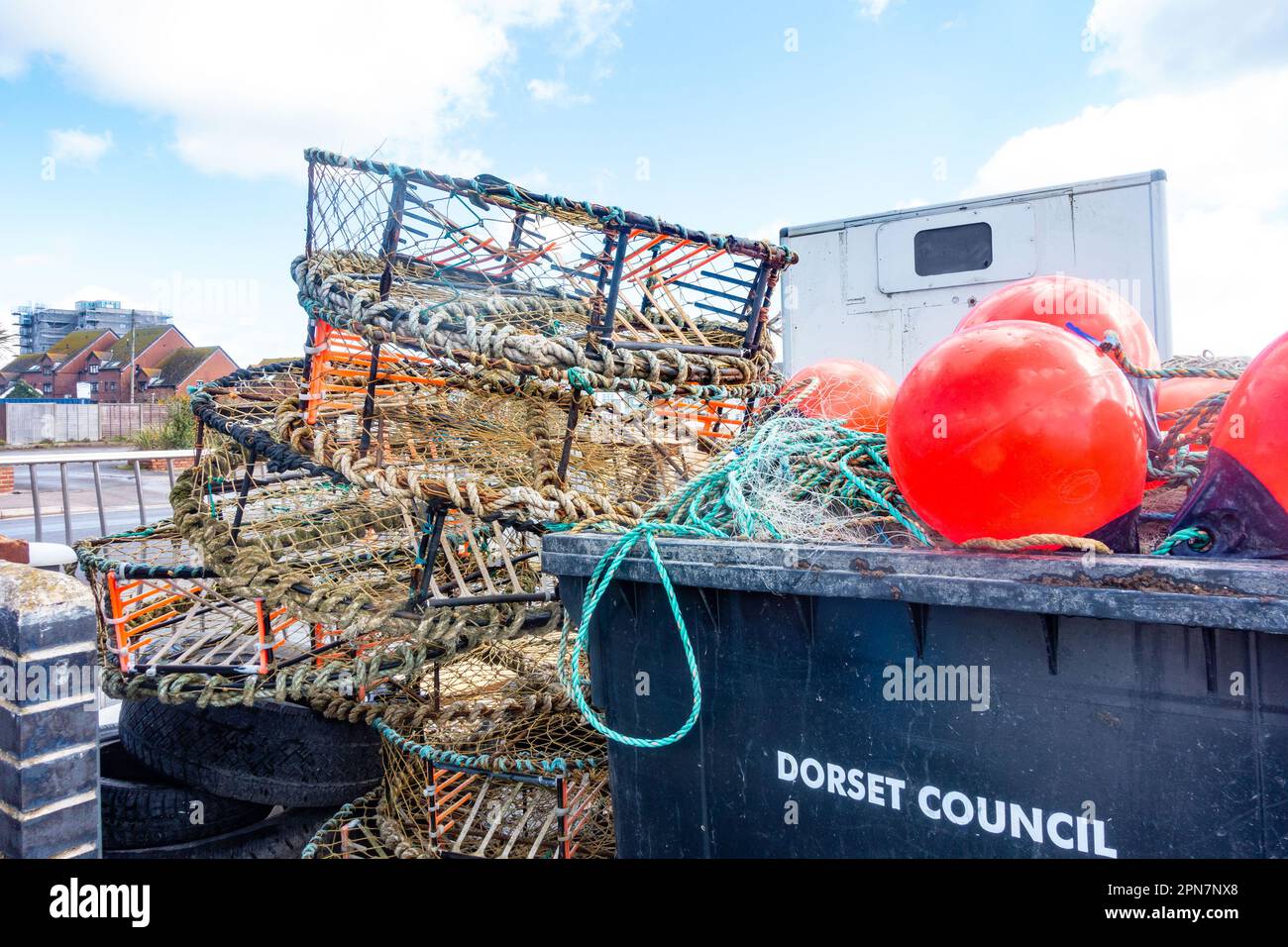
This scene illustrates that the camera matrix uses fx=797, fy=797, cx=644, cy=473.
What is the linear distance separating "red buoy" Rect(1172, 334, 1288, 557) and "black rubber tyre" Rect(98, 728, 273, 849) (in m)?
3.76

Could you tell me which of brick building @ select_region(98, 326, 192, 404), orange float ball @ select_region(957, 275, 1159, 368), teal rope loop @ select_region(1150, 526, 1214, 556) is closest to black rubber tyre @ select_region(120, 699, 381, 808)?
orange float ball @ select_region(957, 275, 1159, 368)

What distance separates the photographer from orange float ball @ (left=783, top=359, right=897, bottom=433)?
2947 millimetres

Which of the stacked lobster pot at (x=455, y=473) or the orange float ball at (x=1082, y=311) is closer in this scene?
the orange float ball at (x=1082, y=311)

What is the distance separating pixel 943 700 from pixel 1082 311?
117 centimetres

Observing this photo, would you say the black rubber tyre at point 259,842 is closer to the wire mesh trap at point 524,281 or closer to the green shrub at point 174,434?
the wire mesh trap at point 524,281

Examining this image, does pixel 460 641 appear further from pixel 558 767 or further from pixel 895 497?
pixel 895 497

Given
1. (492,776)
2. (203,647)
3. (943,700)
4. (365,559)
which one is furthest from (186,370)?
(943,700)

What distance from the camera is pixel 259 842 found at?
363 cm

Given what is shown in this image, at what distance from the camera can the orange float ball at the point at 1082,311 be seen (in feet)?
6.66

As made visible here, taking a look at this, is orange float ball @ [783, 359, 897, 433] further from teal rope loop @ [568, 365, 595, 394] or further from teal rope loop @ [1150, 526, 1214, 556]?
teal rope loop @ [1150, 526, 1214, 556]

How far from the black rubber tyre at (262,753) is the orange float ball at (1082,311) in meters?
3.06

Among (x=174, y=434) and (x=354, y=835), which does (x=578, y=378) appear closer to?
(x=354, y=835)

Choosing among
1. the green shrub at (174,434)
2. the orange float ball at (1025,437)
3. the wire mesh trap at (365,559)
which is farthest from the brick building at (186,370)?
the orange float ball at (1025,437)
